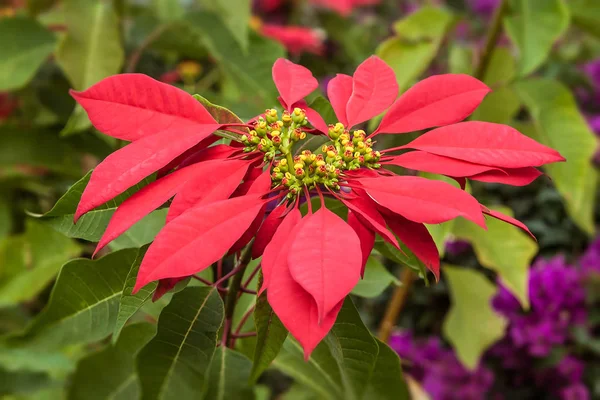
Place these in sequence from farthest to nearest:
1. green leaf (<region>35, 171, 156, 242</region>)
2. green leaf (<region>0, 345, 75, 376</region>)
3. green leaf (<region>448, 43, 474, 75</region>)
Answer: green leaf (<region>448, 43, 474, 75</region>) < green leaf (<region>0, 345, 75, 376</region>) < green leaf (<region>35, 171, 156, 242</region>)

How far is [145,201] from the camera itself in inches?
12.9

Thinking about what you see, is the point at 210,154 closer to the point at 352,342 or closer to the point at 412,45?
the point at 352,342

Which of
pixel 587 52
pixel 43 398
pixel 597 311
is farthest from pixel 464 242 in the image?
pixel 43 398

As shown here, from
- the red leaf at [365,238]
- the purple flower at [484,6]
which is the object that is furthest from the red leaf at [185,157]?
the purple flower at [484,6]

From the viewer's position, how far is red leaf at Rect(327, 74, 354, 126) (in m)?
0.39

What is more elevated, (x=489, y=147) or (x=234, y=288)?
(x=489, y=147)

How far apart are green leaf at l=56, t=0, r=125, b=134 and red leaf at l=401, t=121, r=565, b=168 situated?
20.3 inches

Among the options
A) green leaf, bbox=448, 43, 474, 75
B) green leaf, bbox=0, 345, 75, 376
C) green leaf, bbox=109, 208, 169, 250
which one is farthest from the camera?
green leaf, bbox=448, 43, 474, 75

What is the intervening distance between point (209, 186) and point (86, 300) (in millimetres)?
142

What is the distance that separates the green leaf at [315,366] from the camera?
464 mm

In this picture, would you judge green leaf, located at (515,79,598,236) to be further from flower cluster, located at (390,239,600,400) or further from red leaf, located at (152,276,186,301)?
red leaf, located at (152,276,186,301)

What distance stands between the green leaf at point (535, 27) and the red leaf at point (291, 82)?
15.4 inches

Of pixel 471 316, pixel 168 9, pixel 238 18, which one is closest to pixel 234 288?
pixel 238 18

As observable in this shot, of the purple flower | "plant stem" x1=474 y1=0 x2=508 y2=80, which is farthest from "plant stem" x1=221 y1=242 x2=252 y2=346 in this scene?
the purple flower
